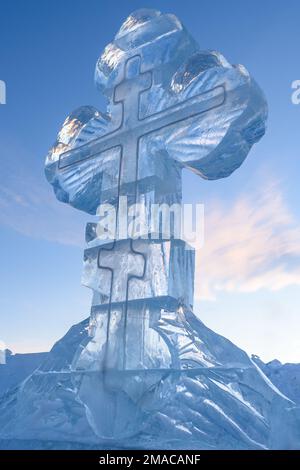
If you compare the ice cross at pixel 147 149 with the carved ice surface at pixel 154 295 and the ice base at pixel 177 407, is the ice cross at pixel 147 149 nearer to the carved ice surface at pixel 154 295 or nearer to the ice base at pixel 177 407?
the carved ice surface at pixel 154 295

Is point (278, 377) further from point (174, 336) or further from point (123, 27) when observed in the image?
point (123, 27)

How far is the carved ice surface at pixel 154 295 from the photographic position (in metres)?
3.55

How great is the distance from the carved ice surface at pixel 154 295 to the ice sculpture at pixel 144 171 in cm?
1

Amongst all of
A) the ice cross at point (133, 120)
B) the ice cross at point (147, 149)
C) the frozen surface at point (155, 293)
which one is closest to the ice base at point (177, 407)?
the frozen surface at point (155, 293)

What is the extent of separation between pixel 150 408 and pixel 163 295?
2.72 feet

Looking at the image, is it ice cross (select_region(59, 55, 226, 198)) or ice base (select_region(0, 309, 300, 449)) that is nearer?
ice base (select_region(0, 309, 300, 449))

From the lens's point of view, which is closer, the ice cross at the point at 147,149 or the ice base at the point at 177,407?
the ice base at the point at 177,407

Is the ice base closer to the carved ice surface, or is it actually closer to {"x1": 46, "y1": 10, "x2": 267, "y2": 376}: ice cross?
the carved ice surface

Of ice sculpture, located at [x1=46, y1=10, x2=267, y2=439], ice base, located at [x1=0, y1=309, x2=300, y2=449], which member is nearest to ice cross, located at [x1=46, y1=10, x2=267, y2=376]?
ice sculpture, located at [x1=46, y1=10, x2=267, y2=439]

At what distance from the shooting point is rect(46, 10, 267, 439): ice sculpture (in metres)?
3.79

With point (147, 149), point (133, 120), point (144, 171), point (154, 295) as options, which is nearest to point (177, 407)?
point (154, 295)

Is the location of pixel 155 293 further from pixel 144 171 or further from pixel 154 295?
pixel 144 171

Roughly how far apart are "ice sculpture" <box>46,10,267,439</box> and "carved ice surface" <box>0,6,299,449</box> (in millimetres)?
10

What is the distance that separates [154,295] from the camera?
3.90 m
